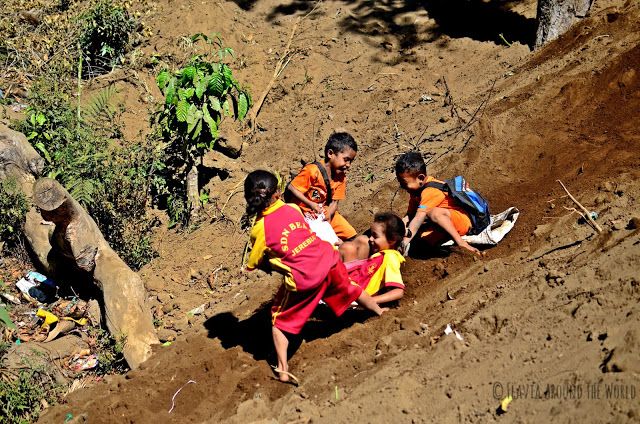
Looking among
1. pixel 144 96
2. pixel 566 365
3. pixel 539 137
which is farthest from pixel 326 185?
pixel 144 96

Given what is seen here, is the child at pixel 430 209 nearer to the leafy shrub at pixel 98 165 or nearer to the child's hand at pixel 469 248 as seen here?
the child's hand at pixel 469 248

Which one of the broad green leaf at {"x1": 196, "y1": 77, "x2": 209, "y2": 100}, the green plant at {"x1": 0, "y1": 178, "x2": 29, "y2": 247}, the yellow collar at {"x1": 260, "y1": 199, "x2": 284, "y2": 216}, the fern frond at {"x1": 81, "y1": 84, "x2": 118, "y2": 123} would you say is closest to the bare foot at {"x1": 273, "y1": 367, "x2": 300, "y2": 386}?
the yellow collar at {"x1": 260, "y1": 199, "x2": 284, "y2": 216}

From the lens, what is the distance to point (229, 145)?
9070 mm

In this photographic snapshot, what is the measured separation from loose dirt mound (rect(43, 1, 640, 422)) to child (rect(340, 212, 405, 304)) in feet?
0.80

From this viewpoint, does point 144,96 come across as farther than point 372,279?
Yes

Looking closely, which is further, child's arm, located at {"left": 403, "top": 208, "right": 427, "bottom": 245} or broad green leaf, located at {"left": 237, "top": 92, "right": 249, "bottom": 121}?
broad green leaf, located at {"left": 237, "top": 92, "right": 249, "bottom": 121}

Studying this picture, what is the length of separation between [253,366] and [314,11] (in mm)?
8006

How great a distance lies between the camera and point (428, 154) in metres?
7.75

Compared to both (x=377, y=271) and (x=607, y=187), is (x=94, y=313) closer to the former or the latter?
(x=377, y=271)

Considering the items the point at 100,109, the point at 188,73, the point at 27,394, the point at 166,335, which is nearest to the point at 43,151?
the point at 100,109

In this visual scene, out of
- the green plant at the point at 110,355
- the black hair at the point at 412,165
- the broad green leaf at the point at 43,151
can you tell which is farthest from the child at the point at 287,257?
the broad green leaf at the point at 43,151

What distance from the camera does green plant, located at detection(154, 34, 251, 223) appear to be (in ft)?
24.8

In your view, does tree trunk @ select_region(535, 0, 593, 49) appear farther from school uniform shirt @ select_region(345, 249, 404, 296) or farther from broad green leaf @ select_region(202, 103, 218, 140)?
school uniform shirt @ select_region(345, 249, 404, 296)

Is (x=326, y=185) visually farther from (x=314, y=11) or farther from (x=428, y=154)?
(x=314, y=11)
